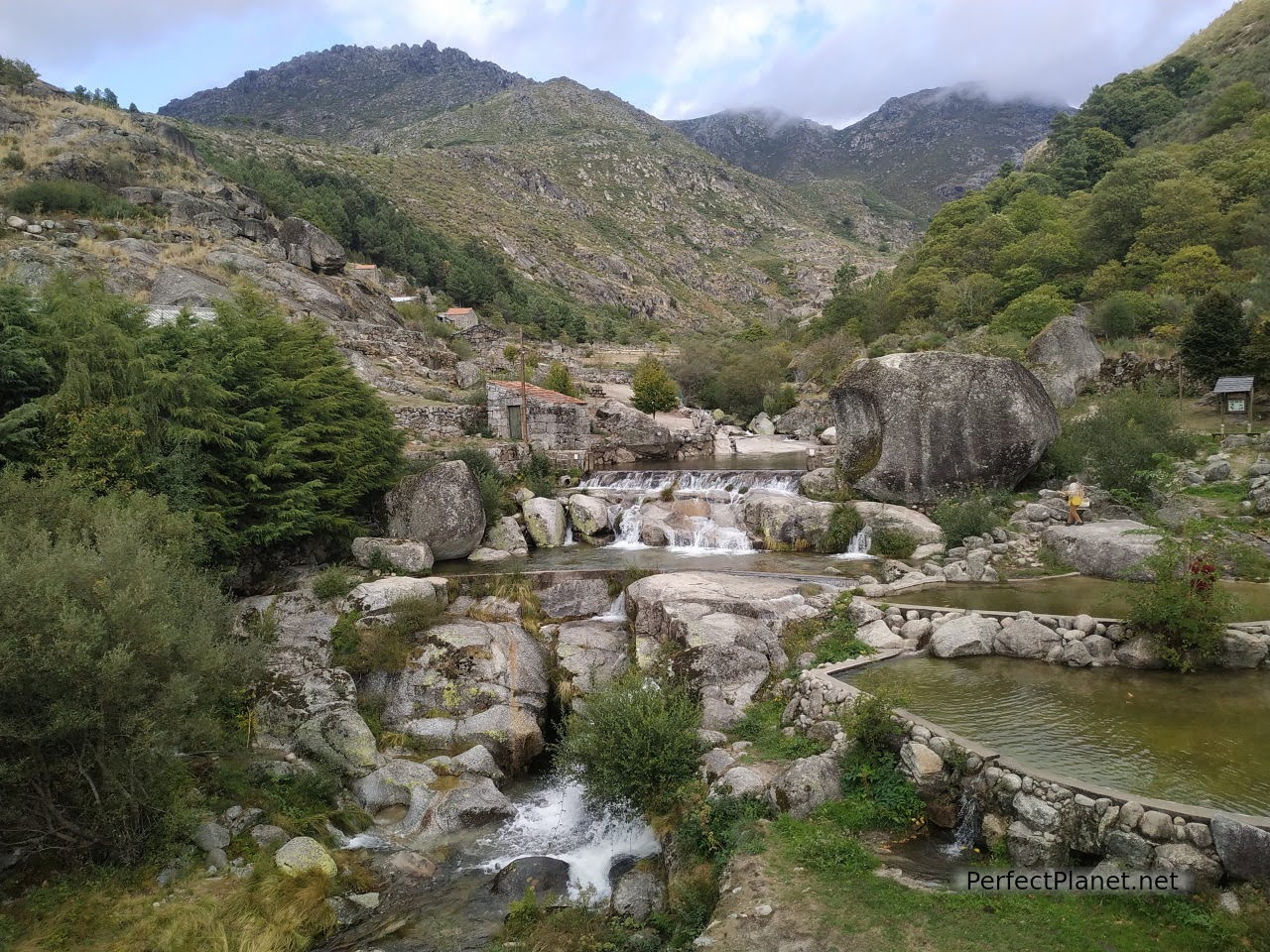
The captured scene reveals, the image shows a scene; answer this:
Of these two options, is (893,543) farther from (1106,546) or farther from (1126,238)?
(1126,238)

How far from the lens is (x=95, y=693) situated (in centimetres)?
699

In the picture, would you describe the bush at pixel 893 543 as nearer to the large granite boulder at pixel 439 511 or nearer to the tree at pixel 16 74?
the large granite boulder at pixel 439 511

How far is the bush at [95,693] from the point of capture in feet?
21.6

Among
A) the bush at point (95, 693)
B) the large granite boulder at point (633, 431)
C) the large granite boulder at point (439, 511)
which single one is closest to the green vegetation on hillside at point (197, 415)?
the large granite boulder at point (439, 511)

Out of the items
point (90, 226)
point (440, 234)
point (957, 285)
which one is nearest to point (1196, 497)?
point (957, 285)

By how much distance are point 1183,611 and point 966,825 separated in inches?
203

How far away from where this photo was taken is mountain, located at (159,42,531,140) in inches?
5955

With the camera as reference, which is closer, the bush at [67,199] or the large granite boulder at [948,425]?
the large granite boulder at [948,425]

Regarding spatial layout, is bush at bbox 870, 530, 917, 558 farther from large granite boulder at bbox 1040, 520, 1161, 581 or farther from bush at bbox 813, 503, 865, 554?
large granite boulder at bbox 1040, 520, 1161, 581

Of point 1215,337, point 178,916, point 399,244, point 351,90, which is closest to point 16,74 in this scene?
point 399,244

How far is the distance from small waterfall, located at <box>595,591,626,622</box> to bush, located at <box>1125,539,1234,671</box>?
9.28 m

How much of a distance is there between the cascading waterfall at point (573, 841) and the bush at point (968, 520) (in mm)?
11401

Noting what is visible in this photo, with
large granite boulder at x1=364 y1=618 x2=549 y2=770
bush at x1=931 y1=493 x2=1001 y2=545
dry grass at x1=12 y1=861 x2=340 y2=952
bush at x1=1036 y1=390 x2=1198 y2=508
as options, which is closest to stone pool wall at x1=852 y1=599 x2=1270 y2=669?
bush at x1=931 y1=493 x2=1001 y2=545

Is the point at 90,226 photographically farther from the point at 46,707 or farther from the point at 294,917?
the point at 294,917
